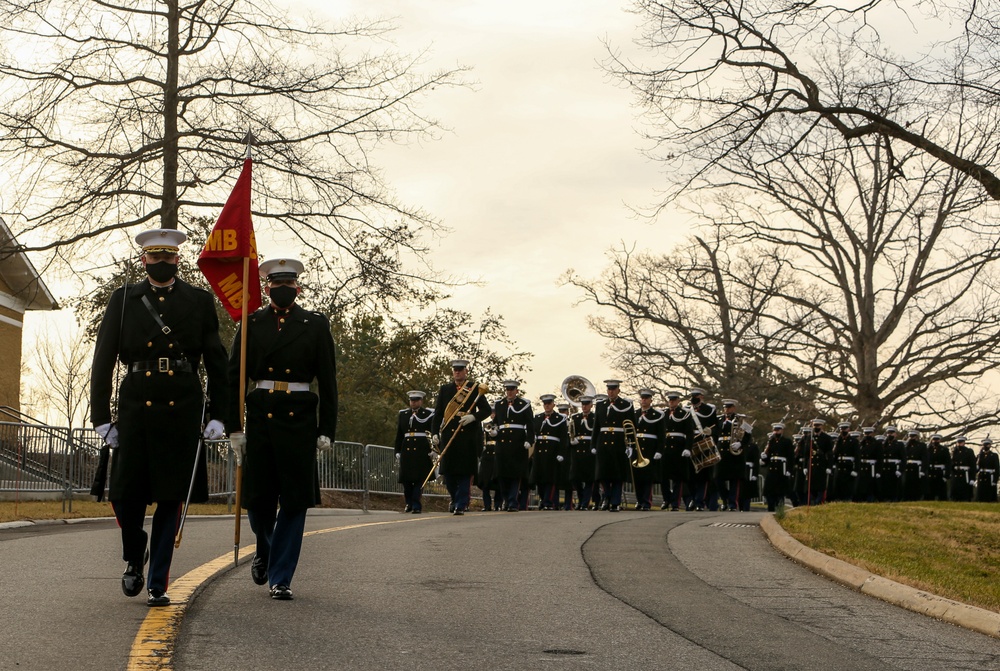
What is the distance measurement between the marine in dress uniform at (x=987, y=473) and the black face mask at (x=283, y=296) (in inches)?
1373

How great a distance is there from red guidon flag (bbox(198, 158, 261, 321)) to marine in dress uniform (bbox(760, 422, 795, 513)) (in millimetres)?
21490

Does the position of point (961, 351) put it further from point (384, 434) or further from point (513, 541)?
point (513, 541)

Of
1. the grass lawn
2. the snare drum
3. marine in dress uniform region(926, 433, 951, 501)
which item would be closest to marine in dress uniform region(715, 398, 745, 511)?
the snare drum

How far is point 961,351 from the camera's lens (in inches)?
1690

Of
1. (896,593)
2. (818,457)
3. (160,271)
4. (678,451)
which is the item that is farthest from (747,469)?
(160,271)

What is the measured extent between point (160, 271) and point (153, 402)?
0.73m

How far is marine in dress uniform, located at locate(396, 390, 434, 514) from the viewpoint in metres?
22.6

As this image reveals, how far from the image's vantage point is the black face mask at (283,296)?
28.3ft

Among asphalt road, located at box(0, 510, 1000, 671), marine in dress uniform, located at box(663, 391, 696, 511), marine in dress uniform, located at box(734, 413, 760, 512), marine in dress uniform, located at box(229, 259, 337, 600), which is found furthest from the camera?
marine in dress uniform, located at box(734, 413, 760, 512)

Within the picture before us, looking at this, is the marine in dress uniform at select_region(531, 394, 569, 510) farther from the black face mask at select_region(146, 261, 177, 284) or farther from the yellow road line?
the black face mask at select_region(146, 261, 177, 284)

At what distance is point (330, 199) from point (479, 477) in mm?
5475

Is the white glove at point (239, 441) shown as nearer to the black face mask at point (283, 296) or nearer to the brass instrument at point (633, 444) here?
the black face mask at point (283, 296)

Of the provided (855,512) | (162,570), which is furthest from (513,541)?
(855,512)

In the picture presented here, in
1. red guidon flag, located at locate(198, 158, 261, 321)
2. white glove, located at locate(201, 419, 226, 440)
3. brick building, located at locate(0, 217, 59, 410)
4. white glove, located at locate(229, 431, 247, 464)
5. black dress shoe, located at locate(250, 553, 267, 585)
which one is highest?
brick building, located at locate(0, 217, 59, 410)
